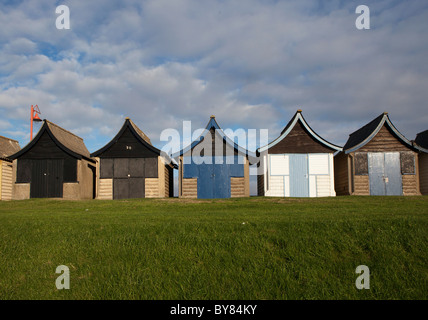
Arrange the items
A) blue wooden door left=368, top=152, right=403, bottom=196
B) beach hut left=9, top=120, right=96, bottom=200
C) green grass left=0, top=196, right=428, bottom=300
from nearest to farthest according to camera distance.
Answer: green grass left=0, top=196, right=428, bottom=300
blue wooden door left=368, top=152, right=403, bottom=196
beach hut left=9, top=120, right=96, bottom=200

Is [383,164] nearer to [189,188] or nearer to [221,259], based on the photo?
[189,188]

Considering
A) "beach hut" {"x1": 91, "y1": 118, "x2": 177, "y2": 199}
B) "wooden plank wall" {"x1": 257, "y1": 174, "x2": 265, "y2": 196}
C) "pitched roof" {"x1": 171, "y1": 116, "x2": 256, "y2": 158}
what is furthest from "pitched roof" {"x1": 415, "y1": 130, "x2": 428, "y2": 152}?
"beach hut" {"x1": 91, "y1": 118, "x2": 177, "y2": 199}

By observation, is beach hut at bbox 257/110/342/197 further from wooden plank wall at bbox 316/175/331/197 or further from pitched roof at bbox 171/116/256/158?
pitched roof at bbox 171/116/256/158

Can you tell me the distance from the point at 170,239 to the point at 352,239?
4.86m

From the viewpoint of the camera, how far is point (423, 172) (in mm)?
25281

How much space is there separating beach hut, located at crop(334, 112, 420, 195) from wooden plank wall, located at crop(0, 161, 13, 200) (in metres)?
25.6

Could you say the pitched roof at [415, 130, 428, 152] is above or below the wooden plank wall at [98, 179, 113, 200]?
above

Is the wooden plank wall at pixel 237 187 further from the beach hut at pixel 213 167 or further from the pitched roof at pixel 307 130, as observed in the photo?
the pitched roof at pixel 307 130

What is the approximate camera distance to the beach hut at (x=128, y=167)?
25453mm

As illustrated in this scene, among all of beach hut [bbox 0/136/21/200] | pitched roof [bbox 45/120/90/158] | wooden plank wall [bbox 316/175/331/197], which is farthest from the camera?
pitched roof [bbox 45/120/90/158]

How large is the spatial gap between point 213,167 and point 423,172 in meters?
15.6

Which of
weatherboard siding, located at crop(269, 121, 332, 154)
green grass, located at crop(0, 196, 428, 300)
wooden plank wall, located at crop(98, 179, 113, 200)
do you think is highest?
weatherboard siding, located at crop(269, 121, 332, 154)

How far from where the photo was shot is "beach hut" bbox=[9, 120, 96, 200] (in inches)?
998
